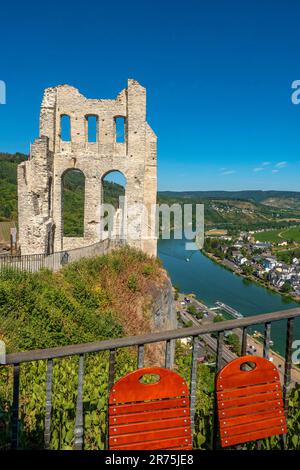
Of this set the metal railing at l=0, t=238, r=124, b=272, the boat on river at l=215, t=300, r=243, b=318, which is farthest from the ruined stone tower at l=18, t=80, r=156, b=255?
the boat on river at l=215, t=300, r=243, b=318

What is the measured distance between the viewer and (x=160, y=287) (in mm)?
13602

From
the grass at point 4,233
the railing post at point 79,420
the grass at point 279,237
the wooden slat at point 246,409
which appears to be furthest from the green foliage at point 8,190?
the grass at point 279,237

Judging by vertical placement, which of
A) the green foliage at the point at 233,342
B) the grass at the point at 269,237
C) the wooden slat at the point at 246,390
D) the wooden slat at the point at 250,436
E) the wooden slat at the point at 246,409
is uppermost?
the wooden slat at the point at 246,390

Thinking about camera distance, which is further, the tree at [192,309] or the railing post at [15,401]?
the tree at [192,309]

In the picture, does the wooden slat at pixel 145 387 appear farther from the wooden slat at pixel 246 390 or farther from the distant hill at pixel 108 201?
the distant hill at pixel 108 201

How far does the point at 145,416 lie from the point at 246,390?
31.2 inches

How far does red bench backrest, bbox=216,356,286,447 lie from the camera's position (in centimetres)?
269

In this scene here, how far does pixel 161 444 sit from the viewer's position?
250 cm

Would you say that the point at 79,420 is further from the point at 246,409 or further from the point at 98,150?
the point at 98,150

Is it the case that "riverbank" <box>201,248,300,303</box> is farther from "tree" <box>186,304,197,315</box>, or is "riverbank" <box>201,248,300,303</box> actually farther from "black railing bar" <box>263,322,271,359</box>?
"black railing bar" <box>263,322,271,359</box>

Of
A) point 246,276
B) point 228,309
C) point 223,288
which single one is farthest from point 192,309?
point 246,276

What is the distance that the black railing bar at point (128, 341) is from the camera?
228 centimetres

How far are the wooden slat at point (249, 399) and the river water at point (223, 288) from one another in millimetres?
39790
